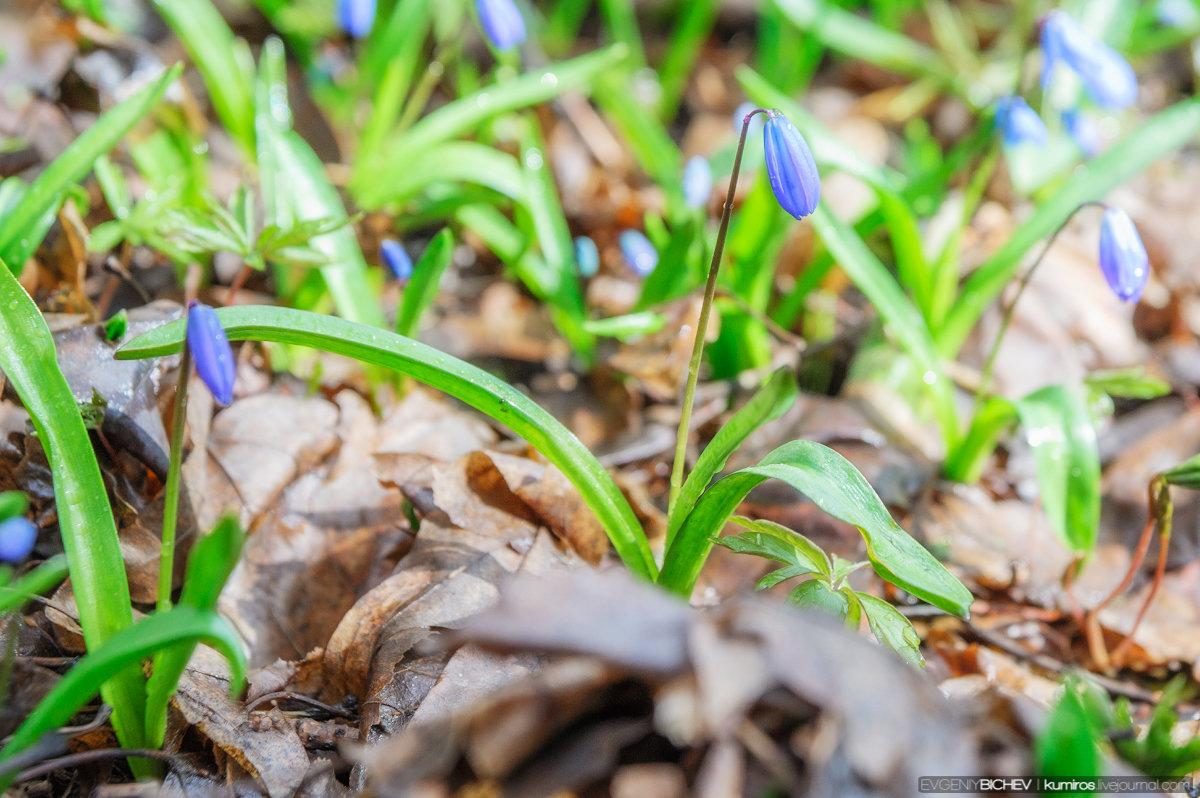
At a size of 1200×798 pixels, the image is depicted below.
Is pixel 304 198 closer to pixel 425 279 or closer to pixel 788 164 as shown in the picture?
pixel 425 279

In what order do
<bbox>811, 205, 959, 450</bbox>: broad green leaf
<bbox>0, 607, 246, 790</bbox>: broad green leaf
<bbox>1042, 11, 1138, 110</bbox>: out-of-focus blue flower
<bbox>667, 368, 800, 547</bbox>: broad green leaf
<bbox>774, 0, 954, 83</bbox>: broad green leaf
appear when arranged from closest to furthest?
<bbox>0, 607, 246, 790</bbox>: broad green leaf, <bbox>667, 368, 800, 547</bbox>: broad green leaf, <bbox>811, 205, 959, 450</bbox>: broad green leaf, <bbox>1042, 11, 1138, 110</bbox>: out-of-focus blue flower, <bbox>774, 0, 954, 83</bbox>: broad green leaf

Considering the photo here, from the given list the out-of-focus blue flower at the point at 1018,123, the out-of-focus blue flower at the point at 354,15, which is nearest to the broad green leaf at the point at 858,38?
the out-of-focus blue flower at the point at 1018,123

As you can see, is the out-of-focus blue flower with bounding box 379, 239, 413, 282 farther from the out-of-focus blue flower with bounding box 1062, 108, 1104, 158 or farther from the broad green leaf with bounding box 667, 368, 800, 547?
the out-of-focus blue flower with bounding box 1062, 108, 1104, 158

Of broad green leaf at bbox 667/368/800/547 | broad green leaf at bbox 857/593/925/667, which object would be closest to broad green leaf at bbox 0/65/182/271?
broad green leaf at bbox 667/368/800/547

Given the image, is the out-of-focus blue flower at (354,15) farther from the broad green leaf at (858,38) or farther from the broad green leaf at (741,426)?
the broad green leaf at (741,426)

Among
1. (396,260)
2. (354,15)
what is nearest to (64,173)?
(396,260)

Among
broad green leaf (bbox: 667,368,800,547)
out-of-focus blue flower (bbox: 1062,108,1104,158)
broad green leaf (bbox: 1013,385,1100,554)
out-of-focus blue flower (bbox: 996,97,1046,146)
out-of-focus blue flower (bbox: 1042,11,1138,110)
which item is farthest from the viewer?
out-of-focus blue flower (bbox: 1062,108,1104,158)

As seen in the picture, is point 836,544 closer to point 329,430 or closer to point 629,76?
point 329,430
